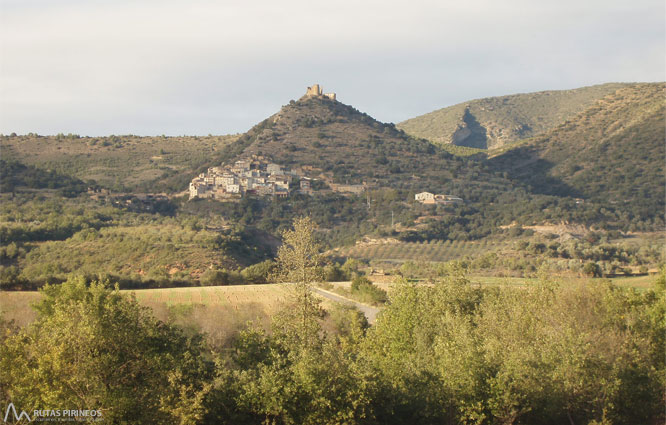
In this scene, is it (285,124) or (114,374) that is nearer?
(114,374)

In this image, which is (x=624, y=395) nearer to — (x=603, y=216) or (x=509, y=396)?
(x=509, y=396)

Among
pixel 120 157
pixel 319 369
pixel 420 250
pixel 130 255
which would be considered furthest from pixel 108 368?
pixel 120 157

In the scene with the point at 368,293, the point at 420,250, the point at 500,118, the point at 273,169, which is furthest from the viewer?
the point at 500,118

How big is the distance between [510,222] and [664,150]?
1171 inches

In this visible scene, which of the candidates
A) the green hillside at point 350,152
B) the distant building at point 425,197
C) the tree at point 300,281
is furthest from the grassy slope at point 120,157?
the tree at point 300,281

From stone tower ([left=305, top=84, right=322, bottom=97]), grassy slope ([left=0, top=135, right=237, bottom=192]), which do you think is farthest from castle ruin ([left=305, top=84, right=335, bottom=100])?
grassy slope ([left=0, top=135, right=237, bottom=192])

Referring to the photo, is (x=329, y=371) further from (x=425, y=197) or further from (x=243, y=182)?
(x=243, y=182)

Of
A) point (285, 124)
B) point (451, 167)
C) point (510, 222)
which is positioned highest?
point (285, 124)

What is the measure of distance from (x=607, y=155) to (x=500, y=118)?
75704 millimetres

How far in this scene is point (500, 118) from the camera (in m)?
174

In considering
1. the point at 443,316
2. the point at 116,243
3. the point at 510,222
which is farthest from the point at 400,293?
the point at 510,222

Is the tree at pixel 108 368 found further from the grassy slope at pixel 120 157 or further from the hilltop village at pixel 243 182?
the grassy slope at pixel 120 157

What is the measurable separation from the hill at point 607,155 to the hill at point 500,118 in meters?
37.1

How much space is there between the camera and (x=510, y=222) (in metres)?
81.8
